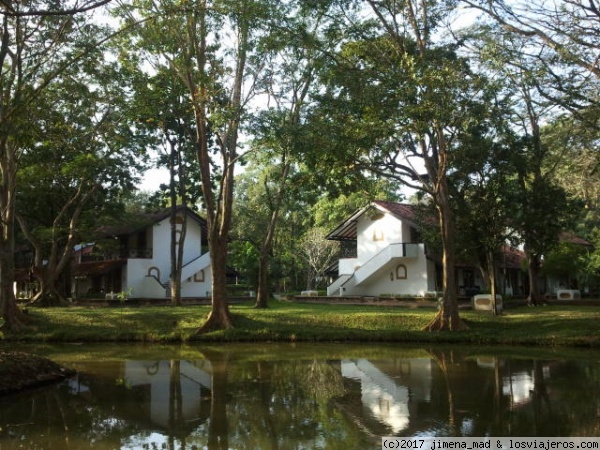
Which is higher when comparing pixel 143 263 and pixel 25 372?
pixel 143 263

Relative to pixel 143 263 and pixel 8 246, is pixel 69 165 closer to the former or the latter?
pixel 8 246

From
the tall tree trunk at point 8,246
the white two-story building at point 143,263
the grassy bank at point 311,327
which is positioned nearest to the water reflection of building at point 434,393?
the grassy bank at point 311,327

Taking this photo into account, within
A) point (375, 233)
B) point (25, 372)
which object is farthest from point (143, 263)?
point (25, 372)

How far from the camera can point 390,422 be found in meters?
8.98

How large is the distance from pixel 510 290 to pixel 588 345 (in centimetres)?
2319

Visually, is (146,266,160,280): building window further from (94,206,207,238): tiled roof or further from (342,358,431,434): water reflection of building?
(342,358,431,434): water reflection of building

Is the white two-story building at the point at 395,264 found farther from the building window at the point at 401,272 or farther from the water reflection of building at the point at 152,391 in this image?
the water reflection of building at the point at 152,391

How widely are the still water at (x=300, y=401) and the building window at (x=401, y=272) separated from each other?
20.4 metres

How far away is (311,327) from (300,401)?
12.6 m

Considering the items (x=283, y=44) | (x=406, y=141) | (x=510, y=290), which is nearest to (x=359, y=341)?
(x=406, y=141)

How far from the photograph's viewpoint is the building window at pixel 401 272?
38116 mm

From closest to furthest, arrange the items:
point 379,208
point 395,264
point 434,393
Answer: point 434,393, point 395,264, point 379,208

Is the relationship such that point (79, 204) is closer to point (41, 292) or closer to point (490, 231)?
point (41, 292)

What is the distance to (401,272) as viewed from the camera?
125ft
